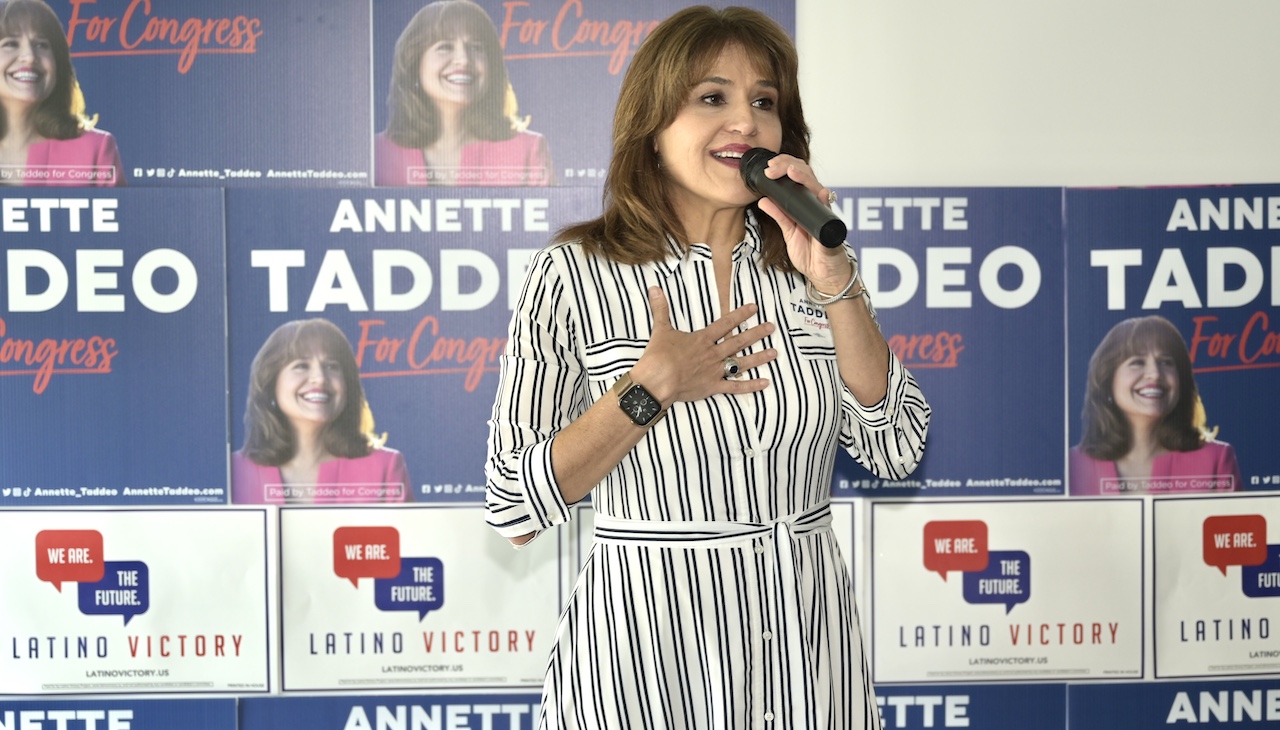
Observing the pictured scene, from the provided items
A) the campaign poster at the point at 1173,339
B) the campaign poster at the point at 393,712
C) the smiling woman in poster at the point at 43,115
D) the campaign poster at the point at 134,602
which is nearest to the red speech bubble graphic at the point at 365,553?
the campaign poster at the point at 134,602

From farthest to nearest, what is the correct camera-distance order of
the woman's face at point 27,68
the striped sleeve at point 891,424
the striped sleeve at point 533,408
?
the woman's face at point 27,68, the striped sleeve at point 891,424, the striped sleeve at point 533,408

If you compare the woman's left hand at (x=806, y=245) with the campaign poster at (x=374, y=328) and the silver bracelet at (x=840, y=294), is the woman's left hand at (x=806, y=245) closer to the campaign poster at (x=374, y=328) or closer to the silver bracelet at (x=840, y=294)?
the silver bracelet at (x=840, y=294)

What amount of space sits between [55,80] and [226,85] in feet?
1.14

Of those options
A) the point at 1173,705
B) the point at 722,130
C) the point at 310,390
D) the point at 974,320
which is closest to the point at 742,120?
the point at 722,130

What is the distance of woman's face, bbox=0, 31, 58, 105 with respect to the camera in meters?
2.30

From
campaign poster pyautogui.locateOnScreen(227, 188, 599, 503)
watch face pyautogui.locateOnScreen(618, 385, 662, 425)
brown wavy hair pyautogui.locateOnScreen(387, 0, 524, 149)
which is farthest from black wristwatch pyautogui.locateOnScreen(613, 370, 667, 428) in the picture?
brown wavy hair pyautogui.locateOnScreen(387, 0, 524, 149)

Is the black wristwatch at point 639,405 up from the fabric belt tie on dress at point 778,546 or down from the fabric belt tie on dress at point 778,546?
up

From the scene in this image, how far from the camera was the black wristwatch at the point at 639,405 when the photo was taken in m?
1.20

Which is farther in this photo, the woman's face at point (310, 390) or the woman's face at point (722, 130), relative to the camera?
the woman's face at point (310, 390)

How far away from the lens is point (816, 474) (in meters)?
1.31

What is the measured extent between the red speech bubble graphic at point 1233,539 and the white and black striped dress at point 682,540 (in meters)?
1.47

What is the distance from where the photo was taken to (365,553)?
2355 mm

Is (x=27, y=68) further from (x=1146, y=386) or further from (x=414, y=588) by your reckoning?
(x=1146, y=386)

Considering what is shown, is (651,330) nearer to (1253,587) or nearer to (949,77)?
(949,77)
